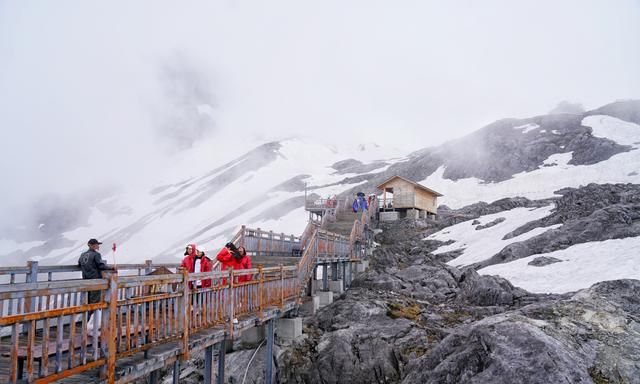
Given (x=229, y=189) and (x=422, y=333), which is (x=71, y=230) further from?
(x=422, y=333)

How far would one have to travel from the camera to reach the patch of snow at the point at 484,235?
26.6 metres

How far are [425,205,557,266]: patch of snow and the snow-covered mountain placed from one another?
0.11 m

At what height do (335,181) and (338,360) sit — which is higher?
(335,181)

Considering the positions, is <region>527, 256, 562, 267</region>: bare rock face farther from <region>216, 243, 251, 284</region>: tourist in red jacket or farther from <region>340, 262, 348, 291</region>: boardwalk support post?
<region>216, 243, 251, 284</region>: tourist in red jacket

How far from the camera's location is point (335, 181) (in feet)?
287

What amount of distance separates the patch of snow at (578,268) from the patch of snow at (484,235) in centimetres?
375

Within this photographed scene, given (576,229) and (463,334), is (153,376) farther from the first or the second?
(576,229)

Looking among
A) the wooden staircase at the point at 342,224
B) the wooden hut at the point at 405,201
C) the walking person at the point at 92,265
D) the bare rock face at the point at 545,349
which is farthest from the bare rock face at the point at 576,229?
the walking person at the point at 92,265

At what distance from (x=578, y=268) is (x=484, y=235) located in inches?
455

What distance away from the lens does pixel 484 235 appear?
3078 cm

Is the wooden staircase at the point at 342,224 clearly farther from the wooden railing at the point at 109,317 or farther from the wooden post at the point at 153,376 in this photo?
the wooden post at the point at 153,376

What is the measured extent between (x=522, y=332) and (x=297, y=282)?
853 cm

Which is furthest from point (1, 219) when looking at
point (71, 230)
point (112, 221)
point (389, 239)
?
point (389, 239)

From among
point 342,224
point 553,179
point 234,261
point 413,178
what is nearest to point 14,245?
point 413,178
